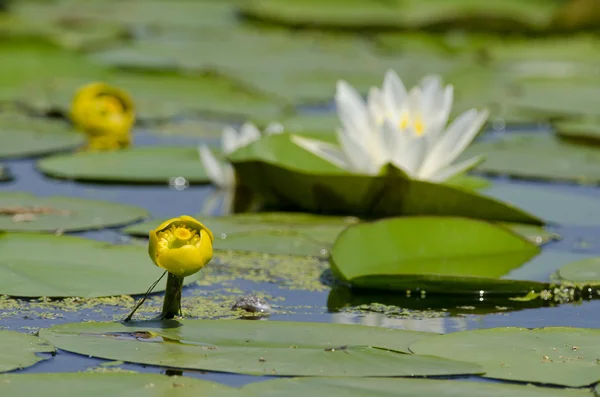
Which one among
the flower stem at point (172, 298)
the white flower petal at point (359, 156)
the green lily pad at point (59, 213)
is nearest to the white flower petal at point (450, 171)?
the white flower petal at point (359, 156)

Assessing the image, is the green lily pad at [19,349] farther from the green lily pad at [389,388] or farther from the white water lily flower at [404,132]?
the white water lily flower at [404,132]

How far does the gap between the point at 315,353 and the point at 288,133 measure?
4.80ft

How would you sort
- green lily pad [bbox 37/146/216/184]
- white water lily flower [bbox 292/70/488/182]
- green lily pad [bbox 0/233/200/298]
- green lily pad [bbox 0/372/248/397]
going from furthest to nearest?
green lily pad [bbox 37/146/216/184]
white water lily flower [bbox 292/70/488/182]
green lily pad [bbox 0/233/200/298]
green lily pad [bbox 0/372/248/397]

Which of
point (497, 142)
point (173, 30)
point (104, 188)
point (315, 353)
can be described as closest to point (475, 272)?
point (315, 353)

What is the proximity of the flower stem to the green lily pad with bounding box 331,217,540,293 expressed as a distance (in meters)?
0.48

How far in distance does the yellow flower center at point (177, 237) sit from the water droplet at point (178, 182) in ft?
5.20

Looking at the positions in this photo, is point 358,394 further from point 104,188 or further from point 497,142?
point 497,142

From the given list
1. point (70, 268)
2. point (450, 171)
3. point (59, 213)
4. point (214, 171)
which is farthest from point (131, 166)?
point (70, 268)

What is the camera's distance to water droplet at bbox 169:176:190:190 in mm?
3490

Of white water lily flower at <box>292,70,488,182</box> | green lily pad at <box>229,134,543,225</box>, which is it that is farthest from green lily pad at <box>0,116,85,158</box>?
white water lily flower at <box>292,70,488,182</box>

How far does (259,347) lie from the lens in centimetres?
188

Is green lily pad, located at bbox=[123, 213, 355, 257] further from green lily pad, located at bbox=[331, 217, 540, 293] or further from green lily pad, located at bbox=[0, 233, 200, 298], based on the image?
green lily pad, located at bbox=[0, 233, 200, 298]

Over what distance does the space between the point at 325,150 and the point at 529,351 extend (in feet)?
4.18

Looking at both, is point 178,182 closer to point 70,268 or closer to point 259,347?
point 70,268
